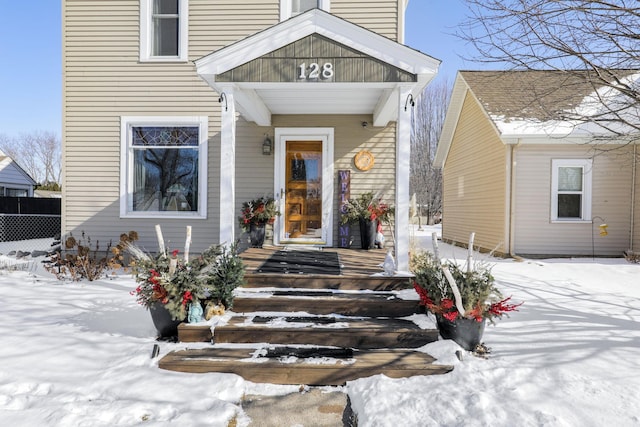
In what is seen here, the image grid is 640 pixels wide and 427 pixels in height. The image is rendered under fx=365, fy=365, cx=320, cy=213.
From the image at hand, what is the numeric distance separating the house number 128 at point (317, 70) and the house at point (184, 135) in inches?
76.6

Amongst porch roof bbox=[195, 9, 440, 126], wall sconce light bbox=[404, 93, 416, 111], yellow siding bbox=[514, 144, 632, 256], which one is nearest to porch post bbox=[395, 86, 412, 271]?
wall sconce light bbox=[404, 93, 416, 111]

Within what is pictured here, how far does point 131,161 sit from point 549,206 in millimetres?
9126

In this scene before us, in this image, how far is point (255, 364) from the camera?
Result: 2.75 m

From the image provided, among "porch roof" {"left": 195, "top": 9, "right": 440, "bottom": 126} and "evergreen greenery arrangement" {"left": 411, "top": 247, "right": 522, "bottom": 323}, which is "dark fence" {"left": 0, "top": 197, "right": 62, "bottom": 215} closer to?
"porch roof" {"left": 195, "top": 9, "right": 440, "bottom": 126}

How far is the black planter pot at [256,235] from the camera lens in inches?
243

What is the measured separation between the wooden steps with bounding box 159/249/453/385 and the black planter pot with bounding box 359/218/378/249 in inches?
75.6

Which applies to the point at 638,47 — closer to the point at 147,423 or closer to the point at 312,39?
the point at 312,39

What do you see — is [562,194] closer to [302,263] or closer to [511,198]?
[511,198]

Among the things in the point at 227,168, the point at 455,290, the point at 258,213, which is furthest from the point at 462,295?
the point at 258,213

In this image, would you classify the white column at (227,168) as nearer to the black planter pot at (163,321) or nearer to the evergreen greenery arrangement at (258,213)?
the black planter pot at (163,321)

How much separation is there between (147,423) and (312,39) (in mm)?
4041

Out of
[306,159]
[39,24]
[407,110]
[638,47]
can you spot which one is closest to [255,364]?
[407,110]

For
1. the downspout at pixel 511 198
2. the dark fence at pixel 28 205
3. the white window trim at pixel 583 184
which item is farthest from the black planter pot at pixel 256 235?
the dark fence at pixel 28 205

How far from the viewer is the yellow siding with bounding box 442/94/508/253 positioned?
9.15m
